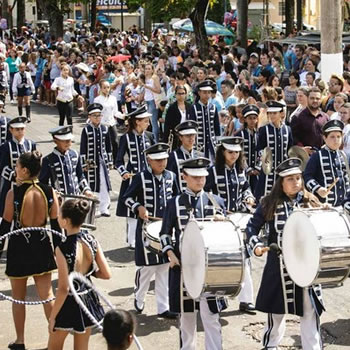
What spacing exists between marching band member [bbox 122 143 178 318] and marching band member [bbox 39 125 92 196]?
1583 millimetres

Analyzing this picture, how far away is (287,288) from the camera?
768cm

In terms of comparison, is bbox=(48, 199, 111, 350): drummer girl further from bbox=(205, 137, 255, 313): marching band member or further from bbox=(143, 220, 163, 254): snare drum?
bbox=(205, 137, 255, 313): marching band member

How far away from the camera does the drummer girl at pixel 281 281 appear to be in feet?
25.1

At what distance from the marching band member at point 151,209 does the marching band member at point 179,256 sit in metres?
1.23

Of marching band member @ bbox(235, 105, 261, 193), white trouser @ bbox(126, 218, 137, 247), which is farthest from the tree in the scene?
white trouser @ bbox(126, 218, 137, 247)

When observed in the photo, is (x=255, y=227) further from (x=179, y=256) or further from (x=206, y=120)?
(x=206, y=120)

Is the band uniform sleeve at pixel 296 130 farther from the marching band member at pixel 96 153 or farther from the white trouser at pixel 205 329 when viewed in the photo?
the white trouser at pixel 205 329

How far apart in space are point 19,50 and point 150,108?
11111 mm

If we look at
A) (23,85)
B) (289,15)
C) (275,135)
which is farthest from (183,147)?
(289,15)

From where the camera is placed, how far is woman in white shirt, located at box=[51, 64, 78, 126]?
824 inches

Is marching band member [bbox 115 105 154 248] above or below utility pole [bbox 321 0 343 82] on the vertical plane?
below

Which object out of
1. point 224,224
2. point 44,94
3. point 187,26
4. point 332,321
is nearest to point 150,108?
point 44,94

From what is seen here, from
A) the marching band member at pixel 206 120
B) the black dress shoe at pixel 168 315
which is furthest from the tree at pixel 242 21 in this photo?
the black dress shoe at pixel 168 315

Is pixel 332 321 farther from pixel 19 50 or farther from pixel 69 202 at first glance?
pixel 19 50
